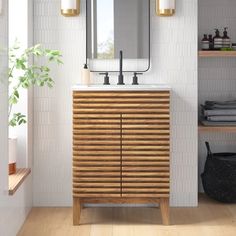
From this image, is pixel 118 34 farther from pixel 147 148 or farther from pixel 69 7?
pixel 147 148

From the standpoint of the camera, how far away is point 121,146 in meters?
4.07

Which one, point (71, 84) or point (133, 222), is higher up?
point (71, 84)

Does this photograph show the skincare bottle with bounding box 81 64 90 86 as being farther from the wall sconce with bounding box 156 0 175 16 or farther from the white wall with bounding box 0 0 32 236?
the white wall with bounding box 0 0 32 236

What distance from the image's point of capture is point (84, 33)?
178 inches

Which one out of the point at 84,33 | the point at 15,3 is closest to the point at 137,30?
the point at 84,33

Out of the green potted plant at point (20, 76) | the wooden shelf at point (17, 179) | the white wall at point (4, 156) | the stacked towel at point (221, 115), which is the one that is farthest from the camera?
the stacked towel at point (221, 115)

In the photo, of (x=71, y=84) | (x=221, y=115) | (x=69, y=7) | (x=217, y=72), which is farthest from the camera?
(x=217, y=72)

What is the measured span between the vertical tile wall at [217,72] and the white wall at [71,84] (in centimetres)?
52

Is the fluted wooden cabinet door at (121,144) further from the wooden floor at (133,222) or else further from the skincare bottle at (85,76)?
the skincare bottle at (85,76)

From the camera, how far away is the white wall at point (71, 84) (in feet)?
14.8

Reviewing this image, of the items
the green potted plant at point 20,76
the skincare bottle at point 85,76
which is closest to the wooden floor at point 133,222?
the green potted plant at point 20,76

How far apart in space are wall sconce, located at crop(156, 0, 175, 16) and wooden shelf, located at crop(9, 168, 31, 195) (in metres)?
1.54

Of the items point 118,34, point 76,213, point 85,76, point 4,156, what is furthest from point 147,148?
point 4,156

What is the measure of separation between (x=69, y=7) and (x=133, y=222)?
1651 mm
